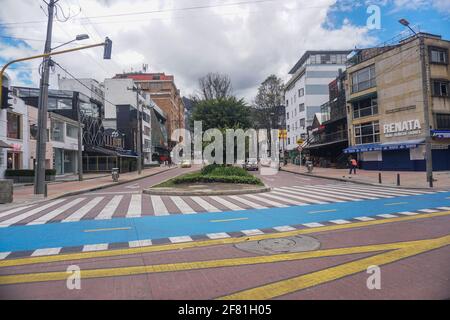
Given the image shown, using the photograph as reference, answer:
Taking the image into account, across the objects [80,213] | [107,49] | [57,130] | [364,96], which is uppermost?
[364,96]

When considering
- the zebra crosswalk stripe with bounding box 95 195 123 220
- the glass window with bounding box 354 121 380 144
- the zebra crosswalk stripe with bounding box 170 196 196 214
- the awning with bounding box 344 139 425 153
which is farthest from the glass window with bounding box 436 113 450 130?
the zebra crosswalk stripe with bounding box 95 195 123 220

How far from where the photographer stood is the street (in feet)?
14.2

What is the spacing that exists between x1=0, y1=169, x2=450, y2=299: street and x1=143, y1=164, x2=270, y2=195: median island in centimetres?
484

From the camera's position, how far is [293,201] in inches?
528

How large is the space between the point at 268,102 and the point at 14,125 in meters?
49.7

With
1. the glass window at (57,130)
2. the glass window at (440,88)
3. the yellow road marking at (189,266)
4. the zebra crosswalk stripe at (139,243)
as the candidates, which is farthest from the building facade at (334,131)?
the zebra crosswalk stripe at (139,243)

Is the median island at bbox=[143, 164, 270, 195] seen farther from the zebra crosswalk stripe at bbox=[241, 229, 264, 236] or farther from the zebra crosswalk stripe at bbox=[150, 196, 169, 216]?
the zebra crosswalk stripe at bbox=[241, 229, 264, 236]

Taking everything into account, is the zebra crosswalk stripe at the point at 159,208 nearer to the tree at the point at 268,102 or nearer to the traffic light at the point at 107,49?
the traffic light at the point at 107,49

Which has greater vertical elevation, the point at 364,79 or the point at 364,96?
the point at 364,79

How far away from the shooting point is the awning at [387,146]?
28953 mm

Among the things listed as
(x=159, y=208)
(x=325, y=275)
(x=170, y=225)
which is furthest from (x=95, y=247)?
(x=159, y=208)

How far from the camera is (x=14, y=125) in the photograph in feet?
90.5

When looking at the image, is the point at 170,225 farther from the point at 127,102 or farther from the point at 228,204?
the point at 127,102
